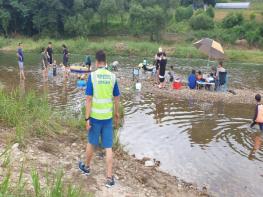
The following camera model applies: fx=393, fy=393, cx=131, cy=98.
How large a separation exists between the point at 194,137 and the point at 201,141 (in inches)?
16.2

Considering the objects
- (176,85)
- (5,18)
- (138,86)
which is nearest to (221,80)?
(176,85)

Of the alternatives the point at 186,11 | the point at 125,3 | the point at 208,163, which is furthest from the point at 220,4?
the point at 208,163

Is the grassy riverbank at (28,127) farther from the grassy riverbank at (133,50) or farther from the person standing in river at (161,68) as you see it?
the grassy riverbank at (133,50)

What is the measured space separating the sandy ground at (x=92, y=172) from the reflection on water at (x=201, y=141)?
857 millimetres

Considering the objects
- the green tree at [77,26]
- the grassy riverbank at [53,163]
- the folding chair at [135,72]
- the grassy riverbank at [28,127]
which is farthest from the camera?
the green tree at [77,26]

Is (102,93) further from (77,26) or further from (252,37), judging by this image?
(77,26)

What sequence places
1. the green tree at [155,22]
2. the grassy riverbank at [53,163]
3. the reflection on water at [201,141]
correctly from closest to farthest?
the grassy riverbank at [53,163] → the reflection on water at [201,141] → the green tree at [155,22]

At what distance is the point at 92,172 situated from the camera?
289 inches

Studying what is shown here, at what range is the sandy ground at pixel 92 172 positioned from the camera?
6727 millimetres

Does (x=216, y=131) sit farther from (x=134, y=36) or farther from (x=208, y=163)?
(x=134, y=36)

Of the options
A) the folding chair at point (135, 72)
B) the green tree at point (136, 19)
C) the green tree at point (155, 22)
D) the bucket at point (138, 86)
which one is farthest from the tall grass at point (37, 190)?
the green tree at point (136, 19)

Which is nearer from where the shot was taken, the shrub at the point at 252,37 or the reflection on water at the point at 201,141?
the reflection on water at the point at 201,141

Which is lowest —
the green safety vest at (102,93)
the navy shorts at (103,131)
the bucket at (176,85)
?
the bucket at (176,85)

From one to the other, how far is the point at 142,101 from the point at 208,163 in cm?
735
